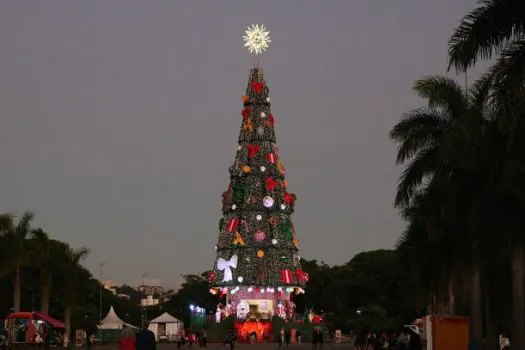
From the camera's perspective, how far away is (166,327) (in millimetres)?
95938

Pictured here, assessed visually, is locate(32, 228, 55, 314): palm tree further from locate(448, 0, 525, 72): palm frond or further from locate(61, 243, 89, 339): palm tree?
locate(448, 0, 525, 72): palm frond

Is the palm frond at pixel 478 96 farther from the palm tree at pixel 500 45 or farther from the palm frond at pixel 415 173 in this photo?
the palm tree at pixel 500 45

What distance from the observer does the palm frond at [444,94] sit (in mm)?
36062

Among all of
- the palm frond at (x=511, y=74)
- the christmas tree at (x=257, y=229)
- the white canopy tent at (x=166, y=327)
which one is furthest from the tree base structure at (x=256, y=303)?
the palm frond at (x=511, y=74)

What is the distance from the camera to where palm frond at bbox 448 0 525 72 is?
19.8 m

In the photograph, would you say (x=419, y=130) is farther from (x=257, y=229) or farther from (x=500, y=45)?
(x=257, y=229)

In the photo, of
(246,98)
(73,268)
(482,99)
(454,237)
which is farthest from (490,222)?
(246,98)

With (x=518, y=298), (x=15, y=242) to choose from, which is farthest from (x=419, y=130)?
(x=15, y=242)

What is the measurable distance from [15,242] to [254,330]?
89.5ft

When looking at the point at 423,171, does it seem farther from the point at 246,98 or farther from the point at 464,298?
the point at 246,98

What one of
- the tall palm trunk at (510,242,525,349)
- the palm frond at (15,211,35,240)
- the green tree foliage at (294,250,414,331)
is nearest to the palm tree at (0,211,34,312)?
the palm frond at (15,211,35,240)

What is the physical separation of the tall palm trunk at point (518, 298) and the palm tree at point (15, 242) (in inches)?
1466

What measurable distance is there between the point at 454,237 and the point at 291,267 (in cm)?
4278

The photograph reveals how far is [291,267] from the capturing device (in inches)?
3105
